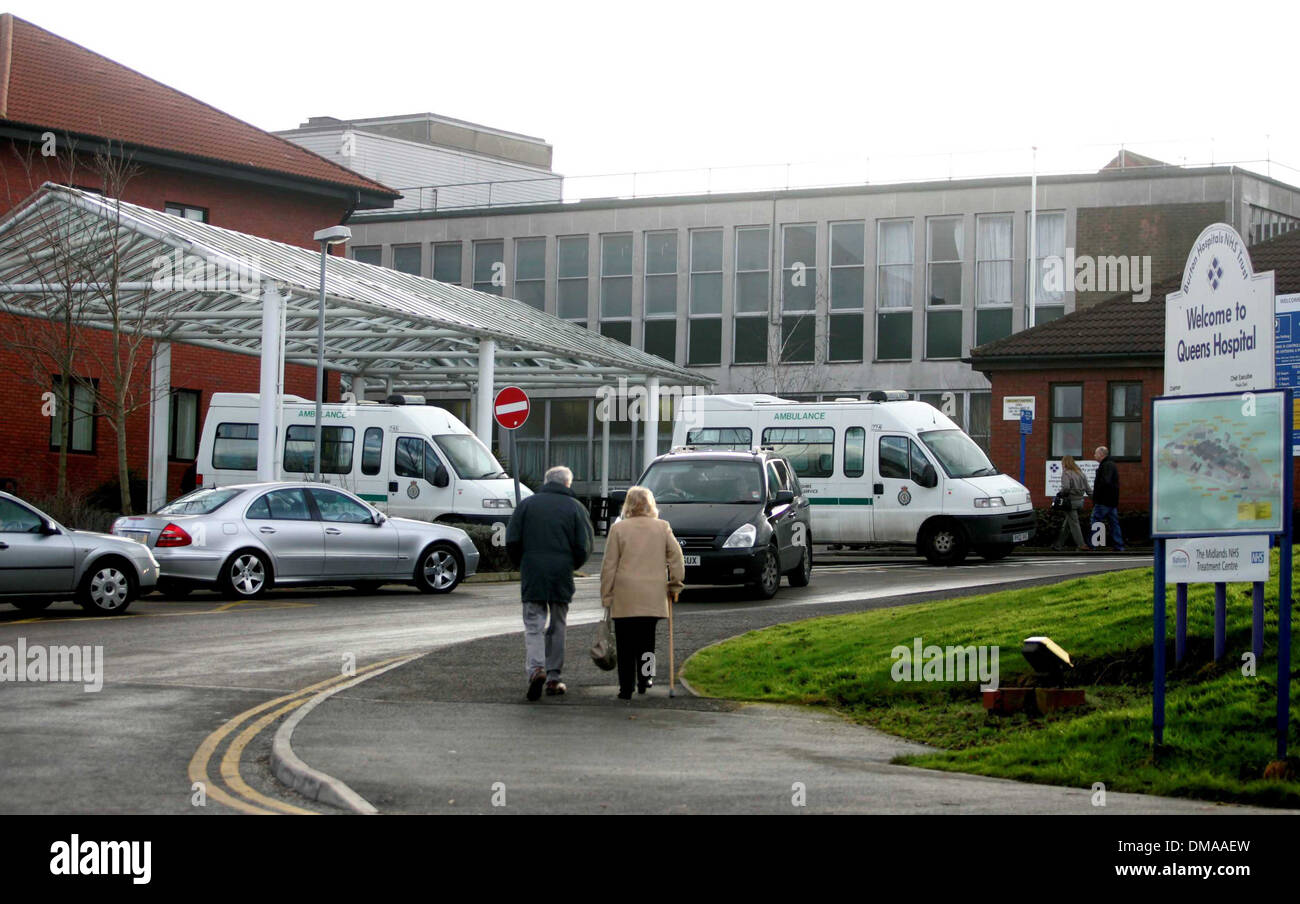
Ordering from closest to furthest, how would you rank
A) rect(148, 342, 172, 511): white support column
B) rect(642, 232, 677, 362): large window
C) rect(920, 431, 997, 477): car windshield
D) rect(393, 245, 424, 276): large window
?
rect(920, 431, 997, 477): car windshield → rect(148, 342, 172, 511): white support column → rect(642, 232, 677, 362): large window → rect(393, 245, 424, 276): large window

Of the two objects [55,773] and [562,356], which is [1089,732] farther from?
[562,356]

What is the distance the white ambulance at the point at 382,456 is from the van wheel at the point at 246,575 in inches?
270

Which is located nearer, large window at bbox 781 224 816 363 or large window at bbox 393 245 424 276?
large window at bbox 781 224 816 363

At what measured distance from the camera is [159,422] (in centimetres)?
3347

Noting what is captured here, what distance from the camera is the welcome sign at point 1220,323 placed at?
33.3 feet

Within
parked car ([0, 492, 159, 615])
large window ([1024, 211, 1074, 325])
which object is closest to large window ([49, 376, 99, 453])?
parked car ([0, 492, 159, 615])

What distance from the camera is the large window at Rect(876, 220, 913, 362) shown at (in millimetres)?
47844

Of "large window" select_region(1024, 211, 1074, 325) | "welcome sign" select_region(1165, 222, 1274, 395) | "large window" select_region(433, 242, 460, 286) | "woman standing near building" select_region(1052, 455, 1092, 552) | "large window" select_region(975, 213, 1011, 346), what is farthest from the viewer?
"large window" select_region(433, 242, 460, 286)

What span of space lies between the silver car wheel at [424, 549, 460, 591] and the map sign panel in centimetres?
1426

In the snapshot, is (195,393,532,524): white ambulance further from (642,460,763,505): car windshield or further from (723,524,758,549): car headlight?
(723,524,758,549): car headlight

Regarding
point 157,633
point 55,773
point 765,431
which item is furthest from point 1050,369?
point 55,773

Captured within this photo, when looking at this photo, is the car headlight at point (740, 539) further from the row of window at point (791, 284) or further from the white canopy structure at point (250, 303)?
the row of window at point (791, 284)

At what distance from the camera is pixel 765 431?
98.1 feet
